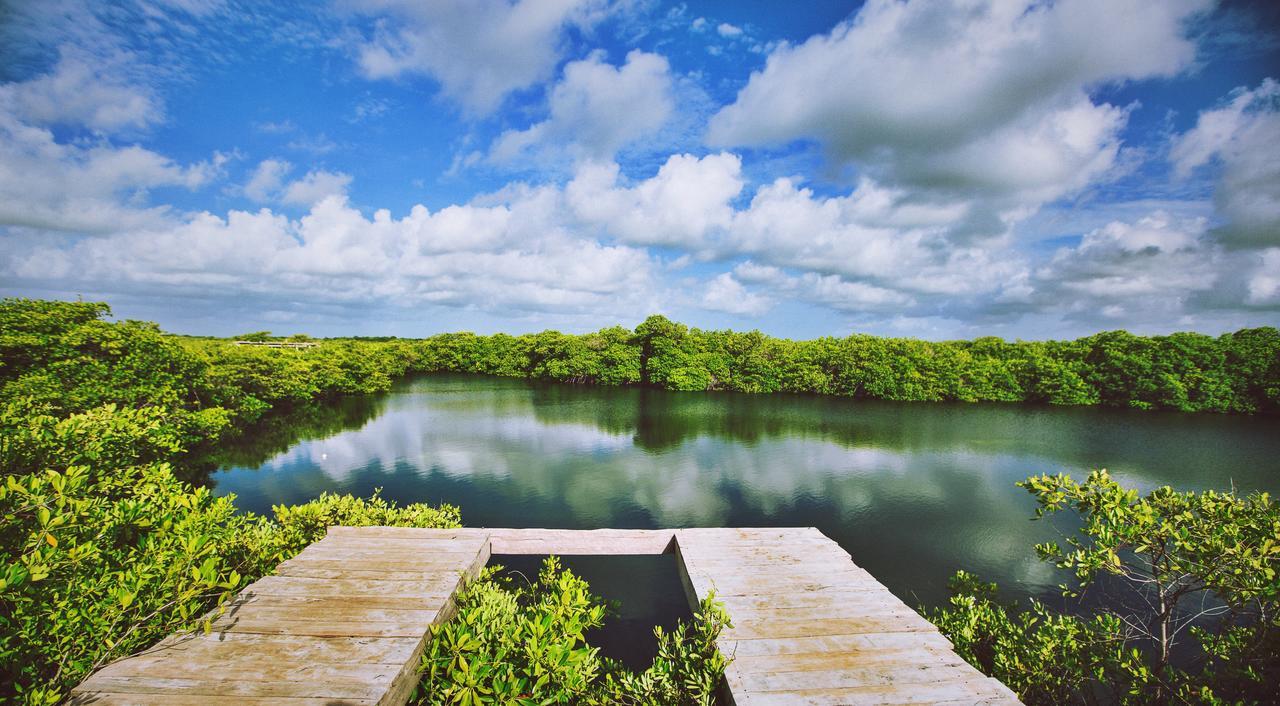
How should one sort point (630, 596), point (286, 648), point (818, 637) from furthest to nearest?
point (630, 596)
point (818, 637)
point (286, 648)

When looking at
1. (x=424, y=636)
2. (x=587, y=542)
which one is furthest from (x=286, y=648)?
(x=587, y=542)

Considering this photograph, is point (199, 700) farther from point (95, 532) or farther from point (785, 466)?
point (785, 466)

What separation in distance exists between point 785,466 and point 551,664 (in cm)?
1690

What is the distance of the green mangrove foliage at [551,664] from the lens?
2.97 meters

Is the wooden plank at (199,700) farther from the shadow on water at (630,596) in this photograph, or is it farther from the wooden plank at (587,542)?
the shadow on water at (630,596)

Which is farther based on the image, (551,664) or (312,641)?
(312,641)

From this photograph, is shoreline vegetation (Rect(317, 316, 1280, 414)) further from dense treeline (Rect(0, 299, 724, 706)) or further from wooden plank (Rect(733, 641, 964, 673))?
wooden plank (Rect(733, 641, 964, 673))

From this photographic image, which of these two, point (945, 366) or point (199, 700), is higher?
point (945, 366)

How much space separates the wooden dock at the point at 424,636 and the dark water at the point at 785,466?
631cm

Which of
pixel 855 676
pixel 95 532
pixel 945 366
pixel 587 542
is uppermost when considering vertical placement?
pixel 945 366

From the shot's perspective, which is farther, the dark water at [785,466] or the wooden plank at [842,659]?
the dark water at [785,466]

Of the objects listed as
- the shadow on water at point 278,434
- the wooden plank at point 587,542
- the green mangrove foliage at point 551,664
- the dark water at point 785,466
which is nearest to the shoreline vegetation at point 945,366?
the dark water at point 785,466

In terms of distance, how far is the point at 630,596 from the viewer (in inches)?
378

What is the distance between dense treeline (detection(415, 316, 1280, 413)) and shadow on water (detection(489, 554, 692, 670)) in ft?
109
